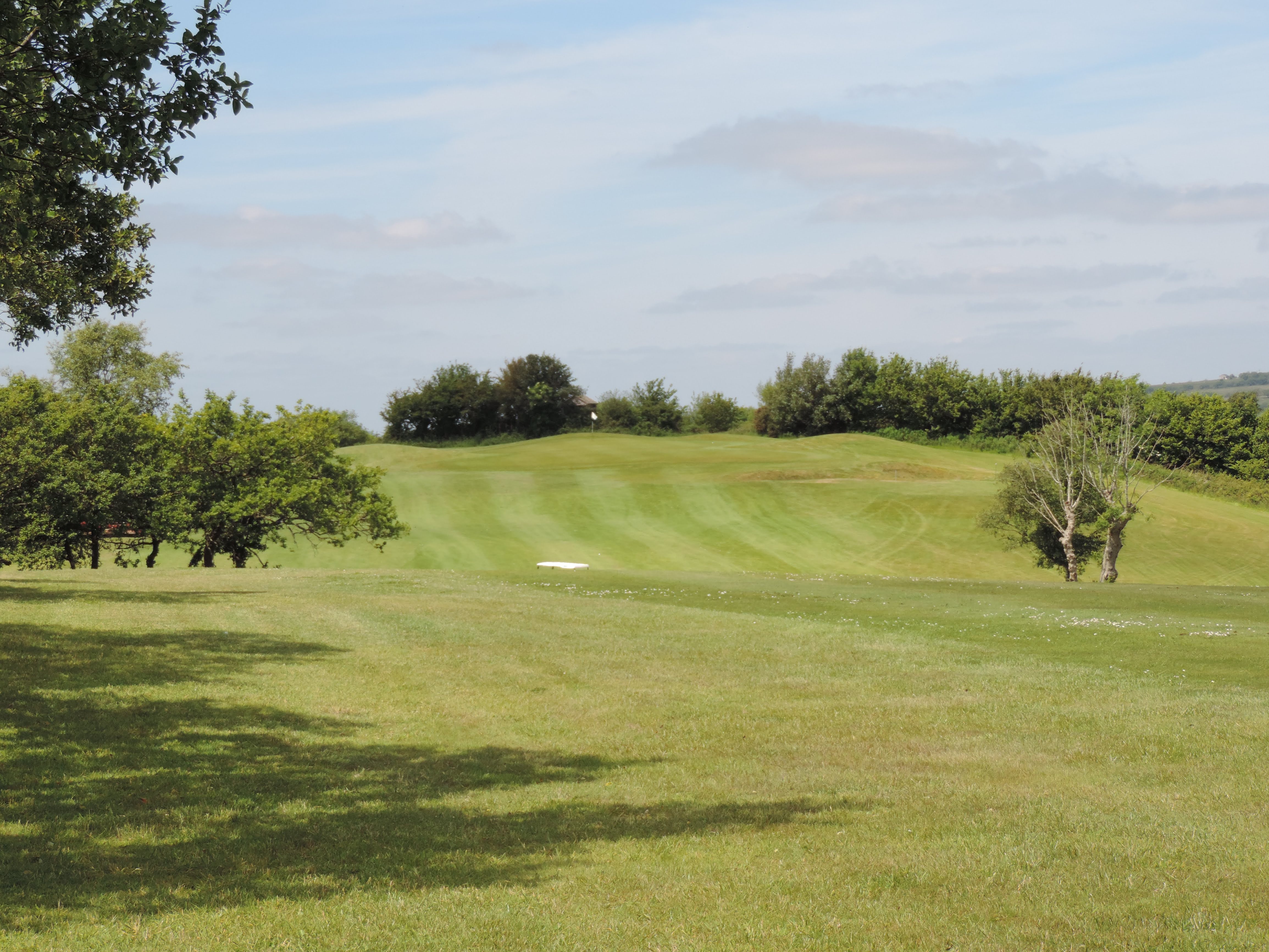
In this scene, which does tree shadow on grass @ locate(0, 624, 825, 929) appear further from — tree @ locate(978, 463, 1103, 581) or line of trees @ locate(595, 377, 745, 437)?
line of trees @ locate(595, 377, 745, 437)

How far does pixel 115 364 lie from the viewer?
95.2 meters

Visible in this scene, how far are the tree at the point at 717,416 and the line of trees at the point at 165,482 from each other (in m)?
105

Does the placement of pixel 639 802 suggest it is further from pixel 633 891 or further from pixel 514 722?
pixel 514 722

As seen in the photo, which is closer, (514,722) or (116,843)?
(116,843)

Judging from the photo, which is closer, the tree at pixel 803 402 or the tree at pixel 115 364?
the tree at pixel 115 364

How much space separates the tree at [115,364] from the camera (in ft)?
305

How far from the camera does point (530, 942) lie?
7457 millimetres

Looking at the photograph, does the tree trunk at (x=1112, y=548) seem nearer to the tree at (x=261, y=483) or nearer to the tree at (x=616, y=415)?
the tree at (x=261, y=483)

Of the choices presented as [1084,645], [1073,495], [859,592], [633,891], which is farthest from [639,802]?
[1073,495]

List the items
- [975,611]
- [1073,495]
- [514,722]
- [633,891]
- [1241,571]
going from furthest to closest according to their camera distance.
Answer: [1241,571] → [1073,495] → [975,611] → [514,722] → [633,891]

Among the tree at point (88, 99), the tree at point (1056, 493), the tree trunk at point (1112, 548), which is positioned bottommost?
the tree trunk at point (1112, 548)

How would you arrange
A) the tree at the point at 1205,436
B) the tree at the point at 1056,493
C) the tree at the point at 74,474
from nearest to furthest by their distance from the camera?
the tree at the point at 74,474 < the tree at the point at 1056,493 < the tree at the point at 1205,436

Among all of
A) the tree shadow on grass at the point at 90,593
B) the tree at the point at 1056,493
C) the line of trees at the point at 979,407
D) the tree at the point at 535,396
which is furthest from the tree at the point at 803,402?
the tree shadow on grass at the point at 90,593

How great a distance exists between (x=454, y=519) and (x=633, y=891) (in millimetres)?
63511
